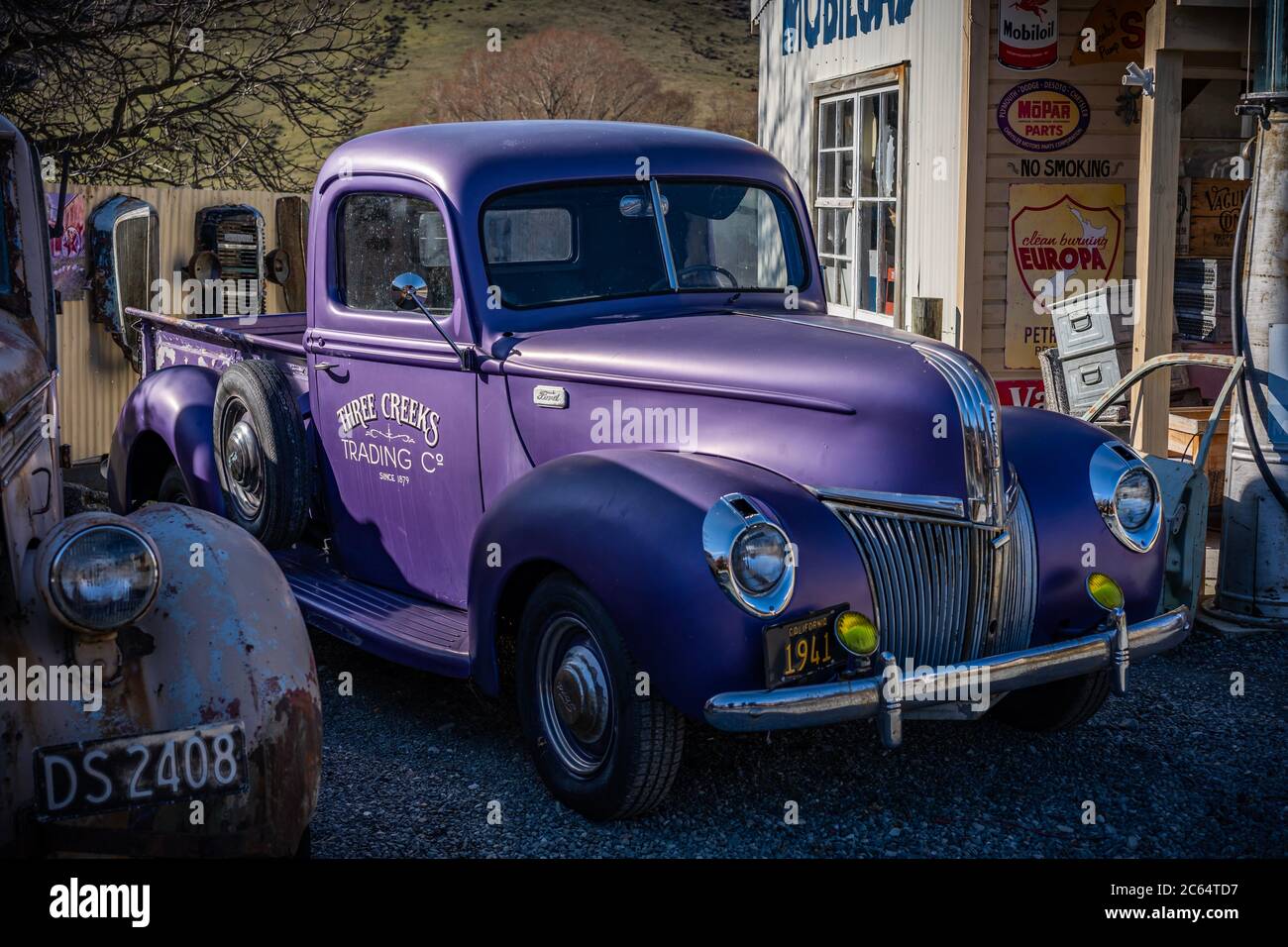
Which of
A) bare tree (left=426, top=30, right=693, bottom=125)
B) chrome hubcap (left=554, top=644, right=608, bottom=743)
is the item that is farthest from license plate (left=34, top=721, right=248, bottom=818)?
bare tree (left=426, top=30, right=693, bottom=125)

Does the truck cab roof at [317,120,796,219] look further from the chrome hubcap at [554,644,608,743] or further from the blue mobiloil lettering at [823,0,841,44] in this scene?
the blue mobiloil lettering at [823,0,841,44]

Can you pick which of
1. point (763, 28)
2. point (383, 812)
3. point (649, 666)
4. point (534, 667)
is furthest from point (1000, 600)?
point (763, 28)

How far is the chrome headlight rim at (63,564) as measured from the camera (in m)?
2.53

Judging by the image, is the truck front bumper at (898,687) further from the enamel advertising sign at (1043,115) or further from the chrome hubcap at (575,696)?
the enamel advertising sign at (1043,115)

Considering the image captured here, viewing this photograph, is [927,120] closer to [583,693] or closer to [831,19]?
[831,19]

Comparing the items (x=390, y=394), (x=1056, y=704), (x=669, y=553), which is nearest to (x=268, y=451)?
(x=390, y=394)

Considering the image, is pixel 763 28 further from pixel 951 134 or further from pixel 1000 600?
pixel 1000 600

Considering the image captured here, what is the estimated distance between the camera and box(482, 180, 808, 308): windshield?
445 cm

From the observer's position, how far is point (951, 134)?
796cm

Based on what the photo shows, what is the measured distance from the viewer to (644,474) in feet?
11.6

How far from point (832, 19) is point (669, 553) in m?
7.22

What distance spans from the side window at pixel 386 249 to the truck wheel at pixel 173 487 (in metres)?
1.29

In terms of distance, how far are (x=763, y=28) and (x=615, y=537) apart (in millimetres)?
8744

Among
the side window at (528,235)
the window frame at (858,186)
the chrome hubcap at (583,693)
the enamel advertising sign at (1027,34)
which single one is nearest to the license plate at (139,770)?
the chrome hubcap at (583,693)
